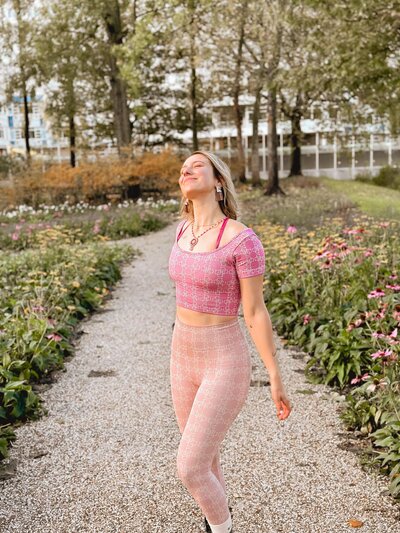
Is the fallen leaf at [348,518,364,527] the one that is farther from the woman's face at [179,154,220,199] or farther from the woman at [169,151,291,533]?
the woman's face at [179,154,220,199]

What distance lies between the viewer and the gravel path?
355 centimetres

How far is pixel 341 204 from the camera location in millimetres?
18297

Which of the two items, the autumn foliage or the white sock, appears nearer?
the white sock

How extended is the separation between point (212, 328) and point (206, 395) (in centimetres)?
26

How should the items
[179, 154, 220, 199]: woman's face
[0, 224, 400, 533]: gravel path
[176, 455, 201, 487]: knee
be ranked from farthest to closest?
[0, 224, 400, 533]: gravel path < [179, 154, 220, 199]: woman's face < [176, 455, 201, 487]: knee

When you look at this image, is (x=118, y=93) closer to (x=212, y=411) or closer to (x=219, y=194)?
(x=219, y=194)

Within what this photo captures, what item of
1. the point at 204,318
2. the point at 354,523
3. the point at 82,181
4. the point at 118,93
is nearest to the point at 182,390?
the point at 204,318

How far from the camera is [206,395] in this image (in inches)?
106

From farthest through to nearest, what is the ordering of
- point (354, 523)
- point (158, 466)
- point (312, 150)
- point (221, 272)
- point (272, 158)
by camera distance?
point (312, 150), point (272, 158), point (158, 466), point (354, 523), point (221, 272)

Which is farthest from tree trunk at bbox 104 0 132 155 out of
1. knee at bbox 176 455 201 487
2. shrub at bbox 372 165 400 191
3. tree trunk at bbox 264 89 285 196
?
knee at bbox 176 455 201 487

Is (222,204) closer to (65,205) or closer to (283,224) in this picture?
(283,224)

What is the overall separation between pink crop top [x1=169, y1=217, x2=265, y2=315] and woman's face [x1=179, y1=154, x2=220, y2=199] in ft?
0.57

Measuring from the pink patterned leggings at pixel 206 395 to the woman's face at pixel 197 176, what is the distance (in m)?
0.53

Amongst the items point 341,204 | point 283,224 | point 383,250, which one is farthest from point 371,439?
point 341,204
